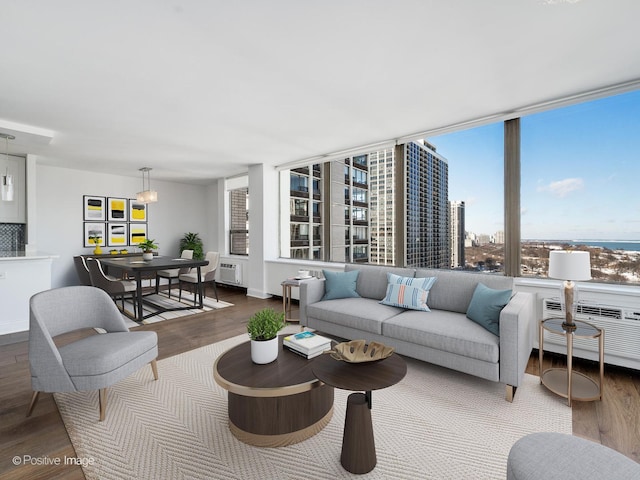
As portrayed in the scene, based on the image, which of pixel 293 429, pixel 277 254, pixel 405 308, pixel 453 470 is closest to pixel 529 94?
pixel 405 308

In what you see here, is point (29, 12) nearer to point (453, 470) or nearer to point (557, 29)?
point (557, 29)

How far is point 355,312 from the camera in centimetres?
319

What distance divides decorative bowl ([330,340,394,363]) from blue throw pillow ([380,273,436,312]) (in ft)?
4.24

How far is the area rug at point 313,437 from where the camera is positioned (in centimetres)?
166

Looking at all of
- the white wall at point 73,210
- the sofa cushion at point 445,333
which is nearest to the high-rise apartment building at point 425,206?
the sofa cushion at point 445,333

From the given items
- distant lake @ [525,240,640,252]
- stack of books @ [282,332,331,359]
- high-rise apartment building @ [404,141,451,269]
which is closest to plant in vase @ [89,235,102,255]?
stack of books @ [282,332,331,359]

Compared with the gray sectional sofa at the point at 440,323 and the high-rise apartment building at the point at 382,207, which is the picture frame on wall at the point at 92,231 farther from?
the high-rise apartment building at the point at 382,207

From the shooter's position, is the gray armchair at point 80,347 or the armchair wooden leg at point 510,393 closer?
the gray armchair at point 80,347

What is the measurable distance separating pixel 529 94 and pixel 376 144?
1.98m

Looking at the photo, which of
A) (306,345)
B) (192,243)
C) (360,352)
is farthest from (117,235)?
(360,352)

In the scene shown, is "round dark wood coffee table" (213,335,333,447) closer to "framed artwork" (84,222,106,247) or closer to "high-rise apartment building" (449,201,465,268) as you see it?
"high-rise apartment building" (449,201,465,268)

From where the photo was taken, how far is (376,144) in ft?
14.9

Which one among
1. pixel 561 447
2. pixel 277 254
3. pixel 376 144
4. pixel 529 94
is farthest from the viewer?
pixel 277 254

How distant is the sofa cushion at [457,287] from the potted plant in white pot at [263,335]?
6.21ft
